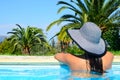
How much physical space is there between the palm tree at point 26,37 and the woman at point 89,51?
Answer: 1685cm

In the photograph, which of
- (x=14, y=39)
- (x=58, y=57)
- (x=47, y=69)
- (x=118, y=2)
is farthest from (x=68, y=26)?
(x=58, y=57)

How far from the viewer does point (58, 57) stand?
924 centimetres

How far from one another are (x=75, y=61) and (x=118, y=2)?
471 inches

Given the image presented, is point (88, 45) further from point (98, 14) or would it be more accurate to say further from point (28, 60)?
point (98, 14)

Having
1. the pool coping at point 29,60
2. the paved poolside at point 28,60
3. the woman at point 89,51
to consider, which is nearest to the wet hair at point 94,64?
the woman at point 89,51

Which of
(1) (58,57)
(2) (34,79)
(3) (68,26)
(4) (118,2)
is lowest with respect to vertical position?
(2) (34,79)

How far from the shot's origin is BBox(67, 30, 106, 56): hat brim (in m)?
7.66

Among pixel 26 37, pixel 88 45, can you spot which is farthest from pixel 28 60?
pixel 26 37

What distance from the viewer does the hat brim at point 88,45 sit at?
7.66 m

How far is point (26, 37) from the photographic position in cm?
2592

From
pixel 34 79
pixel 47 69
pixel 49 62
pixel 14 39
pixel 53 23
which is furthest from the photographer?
pixel 14 39

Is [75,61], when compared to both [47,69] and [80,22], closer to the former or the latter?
[47,69]

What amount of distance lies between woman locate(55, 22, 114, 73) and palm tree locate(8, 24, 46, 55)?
55.3 ft

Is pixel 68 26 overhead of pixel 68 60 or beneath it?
overhead
